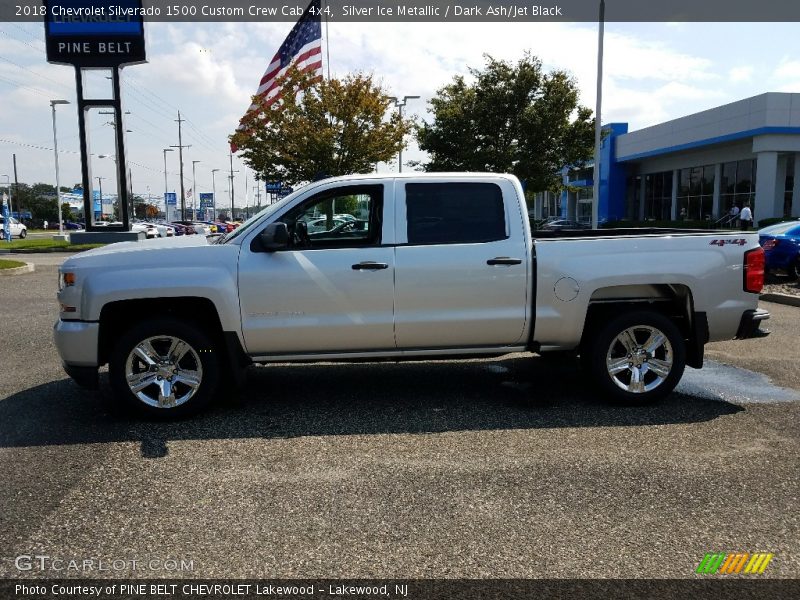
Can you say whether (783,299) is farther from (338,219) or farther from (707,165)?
(707,165)

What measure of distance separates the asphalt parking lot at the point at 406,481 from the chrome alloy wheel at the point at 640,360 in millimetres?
251

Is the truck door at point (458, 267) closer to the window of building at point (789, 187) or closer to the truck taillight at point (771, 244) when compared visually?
the truck taillight at point (771, 244)

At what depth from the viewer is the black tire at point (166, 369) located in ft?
18.2

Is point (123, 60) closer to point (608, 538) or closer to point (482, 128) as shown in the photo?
point (482, 128)

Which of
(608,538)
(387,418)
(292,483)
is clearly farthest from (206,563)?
(387,418)

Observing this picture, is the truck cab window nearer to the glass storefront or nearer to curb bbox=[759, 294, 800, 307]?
curb bbox=[759, 294, 800, 307]

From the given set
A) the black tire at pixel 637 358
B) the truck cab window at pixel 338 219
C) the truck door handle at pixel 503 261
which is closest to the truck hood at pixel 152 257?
the truck cab window at pixel 338 219

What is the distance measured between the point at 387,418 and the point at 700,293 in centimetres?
294

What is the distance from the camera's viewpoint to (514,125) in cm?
3406

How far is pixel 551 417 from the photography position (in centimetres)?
567

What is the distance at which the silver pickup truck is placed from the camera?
5.56 m

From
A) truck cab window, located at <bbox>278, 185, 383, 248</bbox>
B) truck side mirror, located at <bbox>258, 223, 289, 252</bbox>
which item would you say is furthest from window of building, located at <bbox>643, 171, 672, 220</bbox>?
truck side mirror, located at <bbox>258, 223, 289, 252</bbox>

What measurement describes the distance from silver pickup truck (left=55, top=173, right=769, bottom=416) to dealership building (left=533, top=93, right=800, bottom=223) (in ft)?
106

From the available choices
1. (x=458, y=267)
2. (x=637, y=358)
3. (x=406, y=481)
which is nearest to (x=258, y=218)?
(x=458, y=267)
